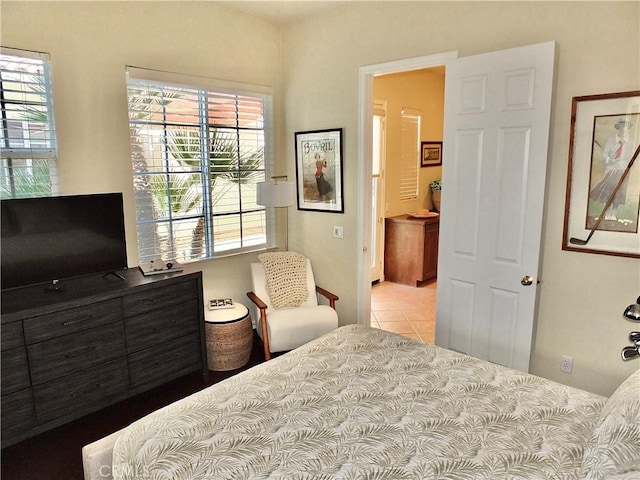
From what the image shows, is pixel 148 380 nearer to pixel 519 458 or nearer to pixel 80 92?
pixel 80 92

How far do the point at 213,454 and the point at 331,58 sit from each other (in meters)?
3.28

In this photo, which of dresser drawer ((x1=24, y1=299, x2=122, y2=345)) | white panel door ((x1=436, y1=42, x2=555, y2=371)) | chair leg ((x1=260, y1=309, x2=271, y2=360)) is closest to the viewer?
dresser drawer ((x1=24, y1=299, x2=122, y2=345))

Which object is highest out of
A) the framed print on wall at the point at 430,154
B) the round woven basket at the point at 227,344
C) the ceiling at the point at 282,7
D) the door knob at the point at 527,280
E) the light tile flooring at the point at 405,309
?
the ceiling at the point at 282,7

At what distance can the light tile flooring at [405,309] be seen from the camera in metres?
4.39

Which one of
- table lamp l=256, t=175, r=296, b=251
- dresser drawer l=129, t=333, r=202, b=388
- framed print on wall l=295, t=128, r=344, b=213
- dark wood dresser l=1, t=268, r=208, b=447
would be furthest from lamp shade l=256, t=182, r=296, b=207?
dresser drawer l=129, t=333, r=202, b=388

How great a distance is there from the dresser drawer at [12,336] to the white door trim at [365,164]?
8.28ft

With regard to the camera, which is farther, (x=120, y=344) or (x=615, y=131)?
(x=120, y=344)

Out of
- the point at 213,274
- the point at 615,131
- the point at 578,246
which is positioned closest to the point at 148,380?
the point at 213,274

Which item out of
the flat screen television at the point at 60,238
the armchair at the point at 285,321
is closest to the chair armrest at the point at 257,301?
the armchair at the point at 285,321

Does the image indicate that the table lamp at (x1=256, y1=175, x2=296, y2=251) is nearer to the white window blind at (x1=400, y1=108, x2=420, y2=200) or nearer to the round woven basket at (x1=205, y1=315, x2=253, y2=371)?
the round woven basket at (x1=205, y1=315, x2=253, y2=371)

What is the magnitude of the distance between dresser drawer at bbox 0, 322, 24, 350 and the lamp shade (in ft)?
6.18

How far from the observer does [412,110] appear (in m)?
5.93

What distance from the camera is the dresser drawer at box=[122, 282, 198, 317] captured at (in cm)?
285

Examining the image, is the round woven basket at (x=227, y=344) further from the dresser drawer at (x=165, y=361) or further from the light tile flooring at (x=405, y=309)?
the light tile flooring at (x=405, y=309)
